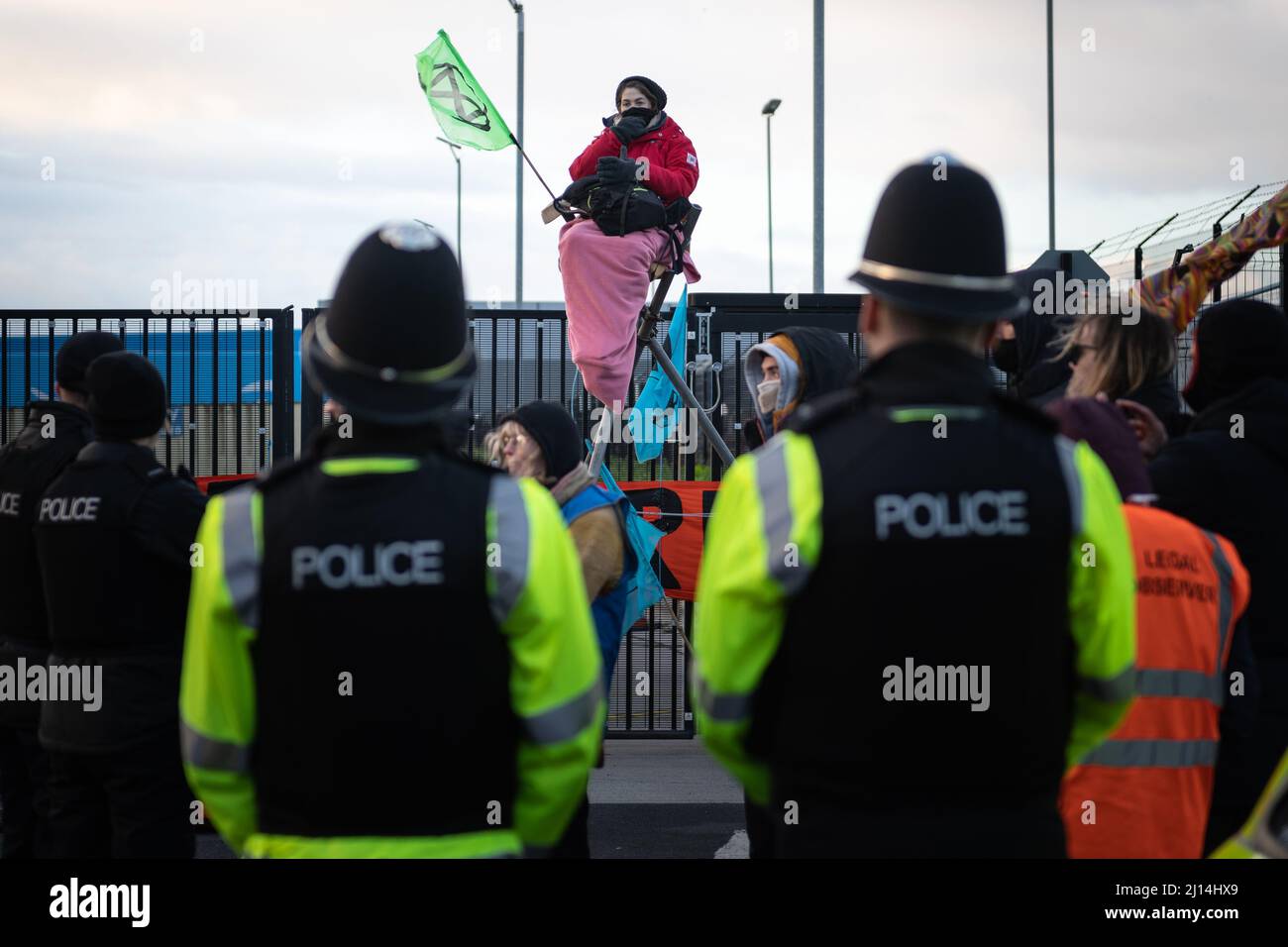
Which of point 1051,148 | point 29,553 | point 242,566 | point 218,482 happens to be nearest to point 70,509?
point 29,553

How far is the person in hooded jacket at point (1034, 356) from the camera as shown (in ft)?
13.1

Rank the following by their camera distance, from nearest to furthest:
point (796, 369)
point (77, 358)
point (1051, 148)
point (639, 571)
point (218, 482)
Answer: point (796, 369) < point (77, 358) < point (639, 571) < point (218, 482) < point (1051, 148)

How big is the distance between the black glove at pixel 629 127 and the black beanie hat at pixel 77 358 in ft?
7.77

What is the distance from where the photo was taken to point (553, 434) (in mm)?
4316

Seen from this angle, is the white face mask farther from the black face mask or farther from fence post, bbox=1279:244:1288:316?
fence post, bbox=1279:244:1288:316

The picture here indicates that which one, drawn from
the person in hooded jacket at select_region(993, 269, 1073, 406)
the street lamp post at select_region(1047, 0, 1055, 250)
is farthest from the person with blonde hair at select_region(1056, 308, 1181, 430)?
the street lamp post at select_region(1047, 0, 1055, 250)

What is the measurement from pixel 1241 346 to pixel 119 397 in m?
3.33

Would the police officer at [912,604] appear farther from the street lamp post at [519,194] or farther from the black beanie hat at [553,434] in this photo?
the street lamp post at [519,194]

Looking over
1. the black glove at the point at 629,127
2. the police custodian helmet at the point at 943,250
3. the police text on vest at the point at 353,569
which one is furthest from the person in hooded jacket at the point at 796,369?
the police text on vest at the point at 353,569

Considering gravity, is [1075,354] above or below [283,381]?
below

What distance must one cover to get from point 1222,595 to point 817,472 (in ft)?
4.47

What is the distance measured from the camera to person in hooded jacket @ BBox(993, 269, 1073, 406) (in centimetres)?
398

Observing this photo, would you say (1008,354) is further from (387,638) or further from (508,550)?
(387,638)
